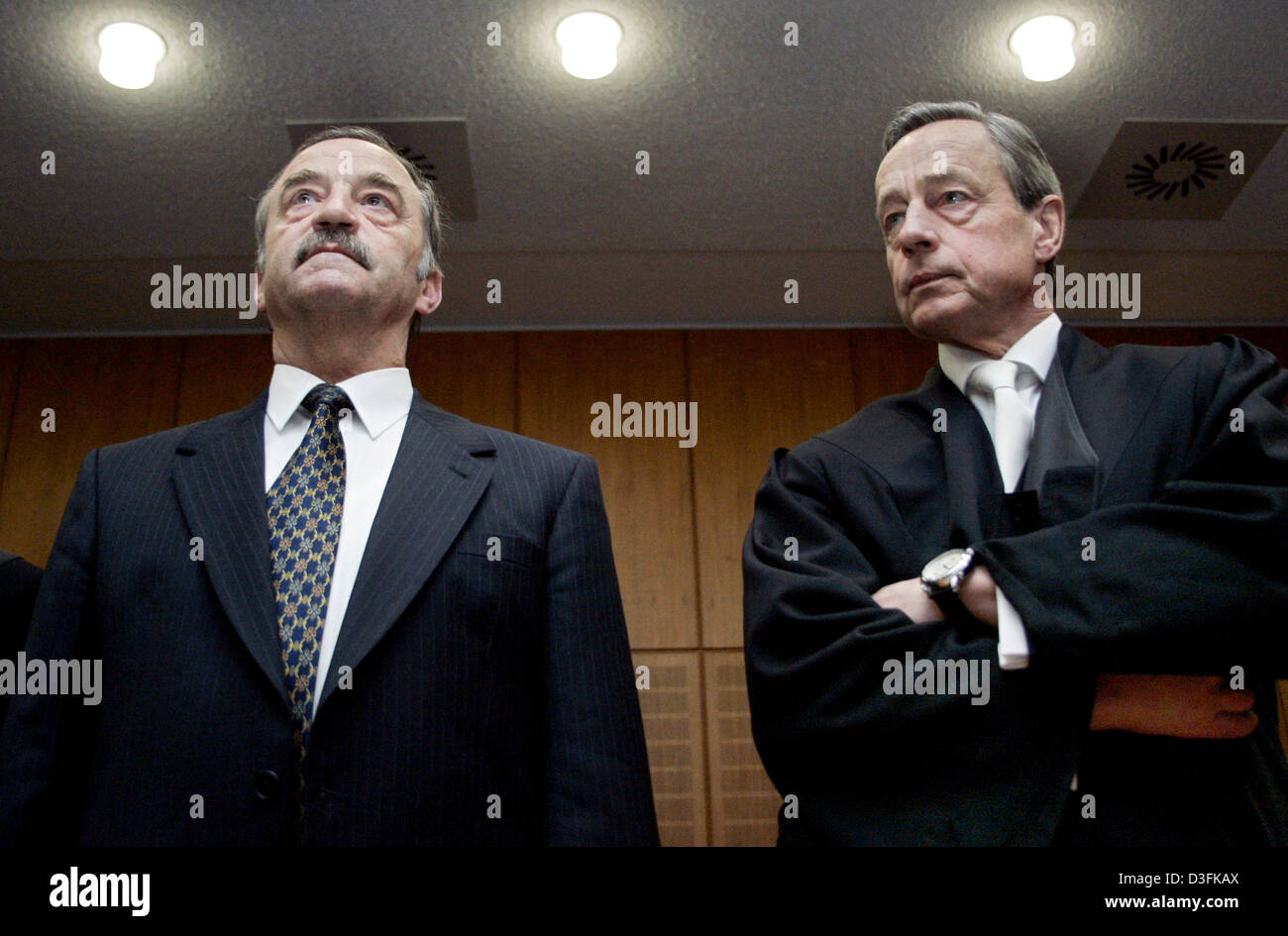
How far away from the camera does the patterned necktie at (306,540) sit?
1.57 metres

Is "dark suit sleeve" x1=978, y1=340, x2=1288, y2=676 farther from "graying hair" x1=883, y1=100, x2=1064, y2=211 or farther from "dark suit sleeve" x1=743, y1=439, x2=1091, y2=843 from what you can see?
"graying hair" x1=883, y1=100, x2=1064, y2=211

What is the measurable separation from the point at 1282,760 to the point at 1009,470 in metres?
0.56

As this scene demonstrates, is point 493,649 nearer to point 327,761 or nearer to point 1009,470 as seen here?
point 327,761

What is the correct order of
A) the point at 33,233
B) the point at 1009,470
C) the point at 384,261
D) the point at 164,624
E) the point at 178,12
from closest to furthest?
the point at 164,624, the point at 1009,470, the point at 384,261, the point at 178,12, the point at 33,233

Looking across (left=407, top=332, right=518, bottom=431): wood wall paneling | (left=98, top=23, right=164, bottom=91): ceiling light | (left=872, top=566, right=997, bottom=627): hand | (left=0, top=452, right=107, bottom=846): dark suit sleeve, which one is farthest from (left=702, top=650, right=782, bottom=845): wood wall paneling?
(left=98, top=23, right=164, bottom=91): ceiling light

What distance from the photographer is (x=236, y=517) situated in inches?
66.4

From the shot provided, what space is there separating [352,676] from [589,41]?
7.10ft

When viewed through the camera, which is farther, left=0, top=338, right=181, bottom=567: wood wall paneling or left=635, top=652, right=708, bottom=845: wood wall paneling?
left=0, top=338, right=181, bottom=567: wood wall paneling

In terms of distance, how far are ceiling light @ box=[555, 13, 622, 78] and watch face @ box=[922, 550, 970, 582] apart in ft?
6.69

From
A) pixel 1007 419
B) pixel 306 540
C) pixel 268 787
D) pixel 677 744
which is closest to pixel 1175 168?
pixel 1007 419

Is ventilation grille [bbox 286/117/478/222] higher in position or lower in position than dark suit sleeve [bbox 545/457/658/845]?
higher

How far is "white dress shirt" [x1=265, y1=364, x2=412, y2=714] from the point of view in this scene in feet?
5.58
